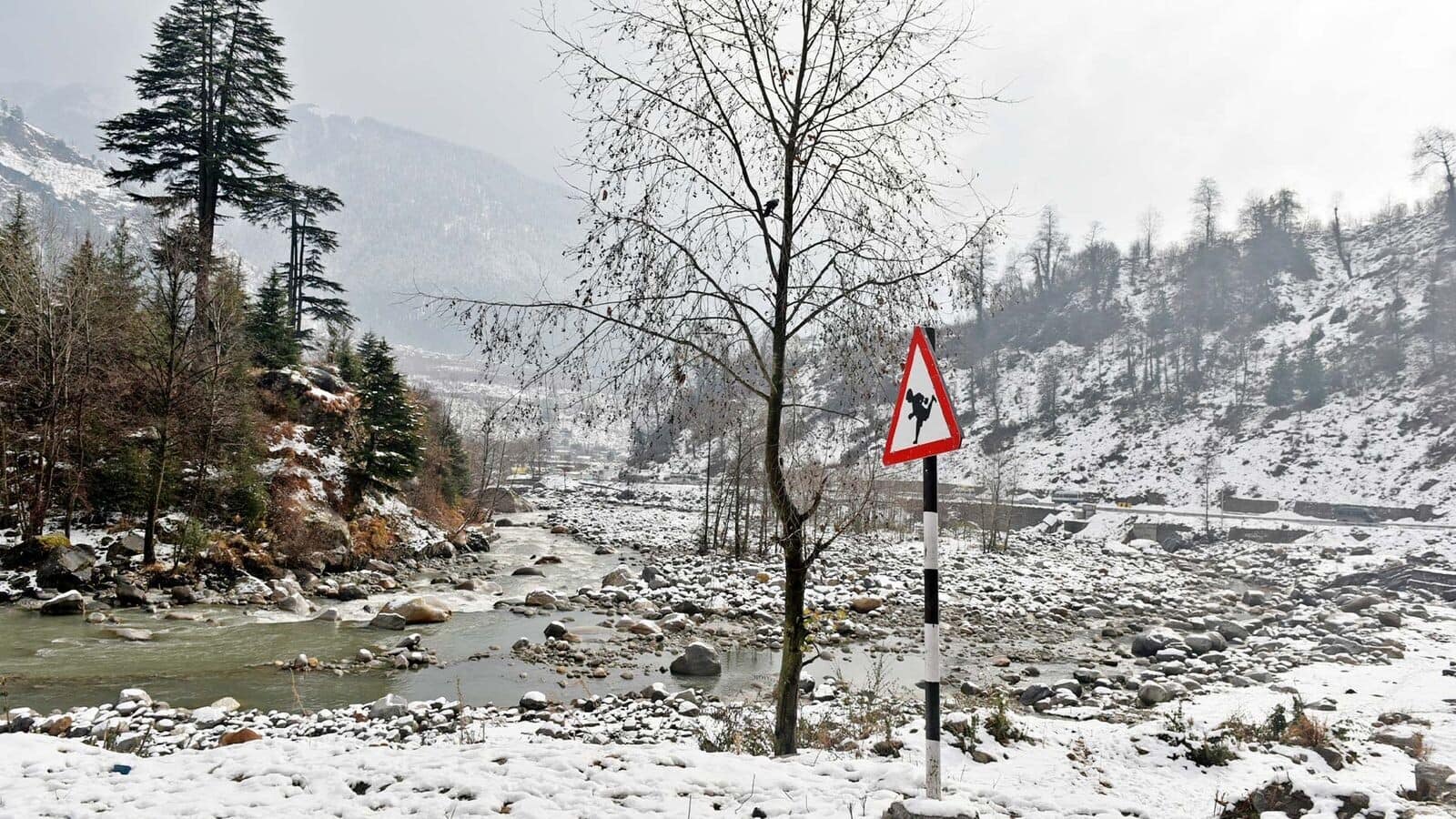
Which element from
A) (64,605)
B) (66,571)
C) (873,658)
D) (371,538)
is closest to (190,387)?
(66,571)

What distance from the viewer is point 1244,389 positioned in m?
58.4

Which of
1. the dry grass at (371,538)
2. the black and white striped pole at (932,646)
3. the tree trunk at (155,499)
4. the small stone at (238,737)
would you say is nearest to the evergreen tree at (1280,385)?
the dry grass at (371,538)

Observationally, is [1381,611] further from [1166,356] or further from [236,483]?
[1166,356]

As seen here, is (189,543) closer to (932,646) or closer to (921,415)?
(932,646)

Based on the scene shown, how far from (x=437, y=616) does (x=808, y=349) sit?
13107 mm

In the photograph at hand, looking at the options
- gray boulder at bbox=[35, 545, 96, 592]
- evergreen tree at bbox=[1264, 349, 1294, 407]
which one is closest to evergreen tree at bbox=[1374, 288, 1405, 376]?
evergreen tree at bbox=[1264, 349, 1294, 407]

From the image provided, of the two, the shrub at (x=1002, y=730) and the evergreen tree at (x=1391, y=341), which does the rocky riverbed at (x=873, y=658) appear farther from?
the evergreen tree at (x=1391, y=341)

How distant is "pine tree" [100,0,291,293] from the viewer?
24.1 meters

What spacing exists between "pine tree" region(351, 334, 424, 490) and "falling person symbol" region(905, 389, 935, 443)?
2498 centimetres

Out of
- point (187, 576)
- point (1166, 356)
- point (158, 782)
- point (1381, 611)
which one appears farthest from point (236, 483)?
point (1166, 356)

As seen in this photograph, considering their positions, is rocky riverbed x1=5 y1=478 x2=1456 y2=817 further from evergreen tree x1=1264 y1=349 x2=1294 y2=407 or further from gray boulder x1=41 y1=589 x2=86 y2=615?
evergreen tree x1=1264 y1=349 x2=1294 y2=407

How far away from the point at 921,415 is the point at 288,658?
12.3 meters

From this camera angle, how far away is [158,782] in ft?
15.1

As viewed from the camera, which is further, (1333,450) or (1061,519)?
(1333,450)
